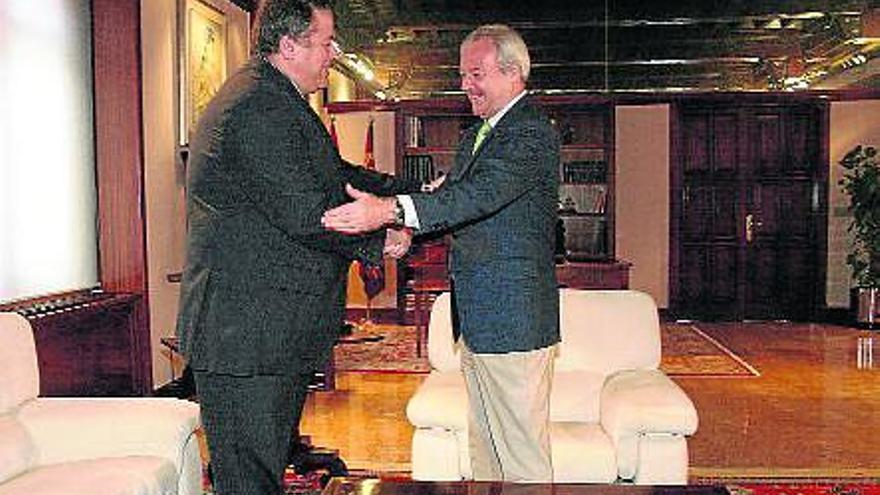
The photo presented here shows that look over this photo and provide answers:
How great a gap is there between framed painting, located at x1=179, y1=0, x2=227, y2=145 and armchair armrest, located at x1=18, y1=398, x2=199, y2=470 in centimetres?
315

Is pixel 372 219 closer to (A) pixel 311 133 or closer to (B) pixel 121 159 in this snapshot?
(A) pixel 311 133

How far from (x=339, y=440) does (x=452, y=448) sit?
1839 mm

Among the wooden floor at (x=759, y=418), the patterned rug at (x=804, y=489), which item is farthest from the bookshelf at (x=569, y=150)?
the patterned rug at (x=804, y=489)

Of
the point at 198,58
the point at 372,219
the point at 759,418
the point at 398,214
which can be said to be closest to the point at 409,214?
the point at 398,214

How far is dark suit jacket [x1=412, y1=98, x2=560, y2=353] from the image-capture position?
273cm

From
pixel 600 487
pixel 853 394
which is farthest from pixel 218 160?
pixel 853 394

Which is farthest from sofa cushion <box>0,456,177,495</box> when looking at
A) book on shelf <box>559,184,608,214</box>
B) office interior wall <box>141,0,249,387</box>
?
book on shelf <box>559,184,608,214</box>

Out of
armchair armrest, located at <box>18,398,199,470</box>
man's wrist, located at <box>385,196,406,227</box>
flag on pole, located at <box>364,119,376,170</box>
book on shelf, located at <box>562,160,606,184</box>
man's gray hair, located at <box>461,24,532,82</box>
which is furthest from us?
book on shelf, located at <box>562,160,606,184</box>

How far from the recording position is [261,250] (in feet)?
7.70

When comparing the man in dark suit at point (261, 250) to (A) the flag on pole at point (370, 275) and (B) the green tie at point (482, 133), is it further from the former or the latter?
(A) the flag on pole at point (370, 275)

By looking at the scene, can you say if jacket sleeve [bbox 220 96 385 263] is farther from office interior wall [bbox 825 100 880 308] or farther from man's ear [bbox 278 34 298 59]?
office interior wall [bbox 825 100 880 308]

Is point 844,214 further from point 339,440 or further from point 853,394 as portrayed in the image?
point 339,440

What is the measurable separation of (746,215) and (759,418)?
215 inches

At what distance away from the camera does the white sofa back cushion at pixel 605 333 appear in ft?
13.7
